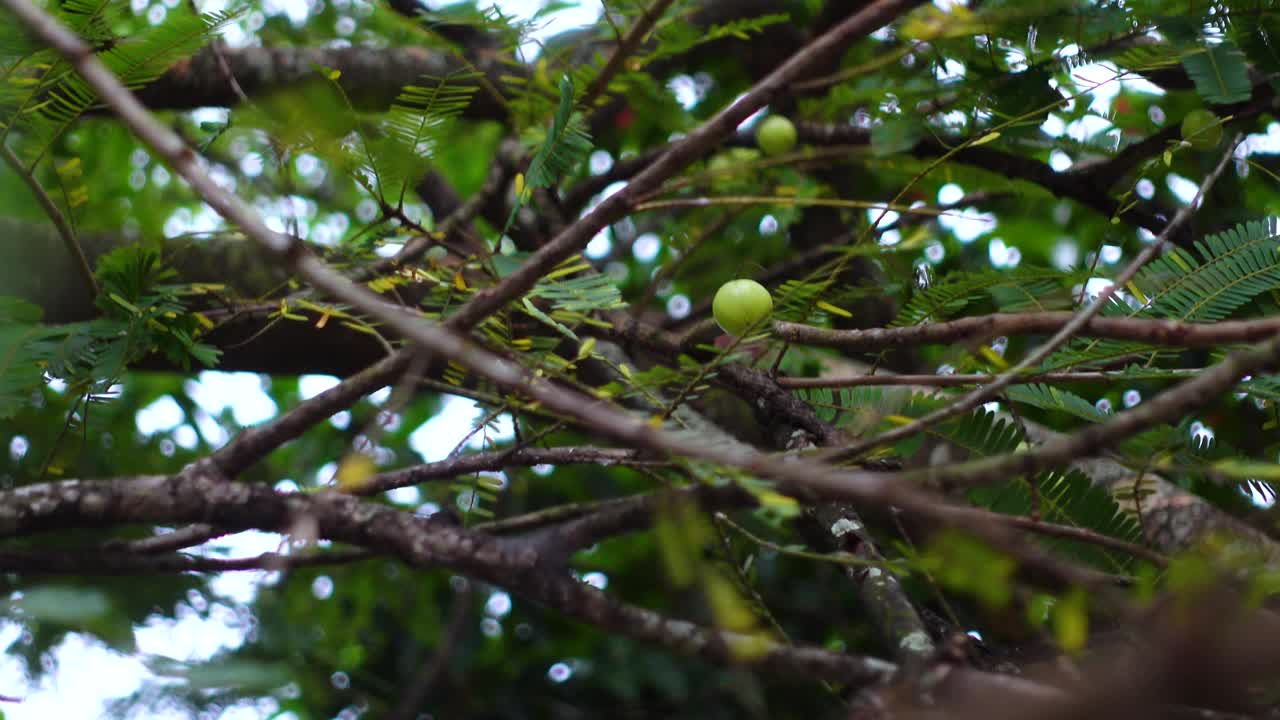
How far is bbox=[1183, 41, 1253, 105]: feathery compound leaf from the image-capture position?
1329 millimetres

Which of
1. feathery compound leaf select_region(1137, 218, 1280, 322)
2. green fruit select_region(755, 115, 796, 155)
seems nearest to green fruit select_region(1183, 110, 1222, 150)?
feathery compound leaf select_region(1137, 218, 1280, 322)

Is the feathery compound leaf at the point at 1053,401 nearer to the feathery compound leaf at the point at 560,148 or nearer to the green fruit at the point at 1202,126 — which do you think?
the green fruit at the point at 1202,126

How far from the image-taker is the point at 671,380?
1.02m

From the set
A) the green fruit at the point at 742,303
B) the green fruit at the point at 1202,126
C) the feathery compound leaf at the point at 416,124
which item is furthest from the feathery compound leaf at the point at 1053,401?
the feathery compound leaf at the point at 416,124

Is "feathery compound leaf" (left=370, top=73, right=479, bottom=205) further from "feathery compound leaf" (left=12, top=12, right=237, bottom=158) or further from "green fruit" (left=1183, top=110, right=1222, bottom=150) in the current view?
"green fruit" (left=1183, top=110, right=1222, bottom=150)

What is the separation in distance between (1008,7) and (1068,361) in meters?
0.62

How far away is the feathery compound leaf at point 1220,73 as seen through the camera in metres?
1.33

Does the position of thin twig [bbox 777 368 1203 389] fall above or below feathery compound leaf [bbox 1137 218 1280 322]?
below

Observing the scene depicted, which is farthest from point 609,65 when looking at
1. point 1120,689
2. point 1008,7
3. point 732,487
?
point 1120,689

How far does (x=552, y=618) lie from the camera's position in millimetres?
2416

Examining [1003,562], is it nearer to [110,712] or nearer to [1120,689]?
[1120,689]

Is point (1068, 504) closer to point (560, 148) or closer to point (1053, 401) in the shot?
point (1053, 401)

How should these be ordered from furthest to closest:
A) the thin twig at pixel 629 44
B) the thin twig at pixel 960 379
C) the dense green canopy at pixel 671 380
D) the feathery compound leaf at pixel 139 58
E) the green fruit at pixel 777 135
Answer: the green fruit at pixel 777 135 → the thin twig at pixel 629 44 → the feathery compound leaf at pixel 139 58 → the thin twig at pixel 960 379 → the dense green canopy at pixel 671 380

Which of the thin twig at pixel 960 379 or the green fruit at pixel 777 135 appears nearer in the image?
the thin twig at pixel 960 379
